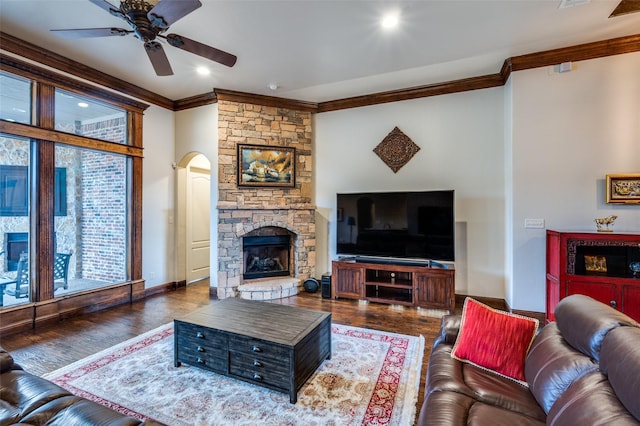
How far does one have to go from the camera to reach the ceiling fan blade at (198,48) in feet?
8.12

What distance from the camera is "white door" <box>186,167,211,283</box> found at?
560 cm

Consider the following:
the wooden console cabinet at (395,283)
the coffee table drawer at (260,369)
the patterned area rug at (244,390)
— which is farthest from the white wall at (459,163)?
the coffee table drawer at (260,369)

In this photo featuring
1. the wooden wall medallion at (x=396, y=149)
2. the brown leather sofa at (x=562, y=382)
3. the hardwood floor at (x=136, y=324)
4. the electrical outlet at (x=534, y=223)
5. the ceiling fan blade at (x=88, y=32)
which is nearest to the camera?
the brown leather sofa at (x=562, y=382)

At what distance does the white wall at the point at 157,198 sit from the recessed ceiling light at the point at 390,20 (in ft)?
13.0

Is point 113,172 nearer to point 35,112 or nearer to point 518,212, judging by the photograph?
point 35,112

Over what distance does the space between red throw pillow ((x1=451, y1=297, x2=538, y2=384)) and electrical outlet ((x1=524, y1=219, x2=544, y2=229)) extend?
7.43ft

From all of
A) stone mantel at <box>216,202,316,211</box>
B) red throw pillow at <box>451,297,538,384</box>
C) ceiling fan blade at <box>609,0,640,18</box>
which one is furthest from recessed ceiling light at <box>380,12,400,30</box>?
stone mantel at <box>216,202,316,211</box>

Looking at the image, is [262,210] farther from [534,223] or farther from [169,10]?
[534,223]

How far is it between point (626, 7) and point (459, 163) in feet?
7.16

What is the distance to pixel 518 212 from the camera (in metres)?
3.70

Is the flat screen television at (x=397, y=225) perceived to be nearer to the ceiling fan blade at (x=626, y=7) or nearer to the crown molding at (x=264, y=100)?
the crown molding at (x=264, y=100)

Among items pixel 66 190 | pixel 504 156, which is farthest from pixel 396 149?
pixel 66 190

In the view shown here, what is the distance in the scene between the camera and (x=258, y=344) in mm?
2217

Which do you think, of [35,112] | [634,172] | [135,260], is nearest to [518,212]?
[634,172]
